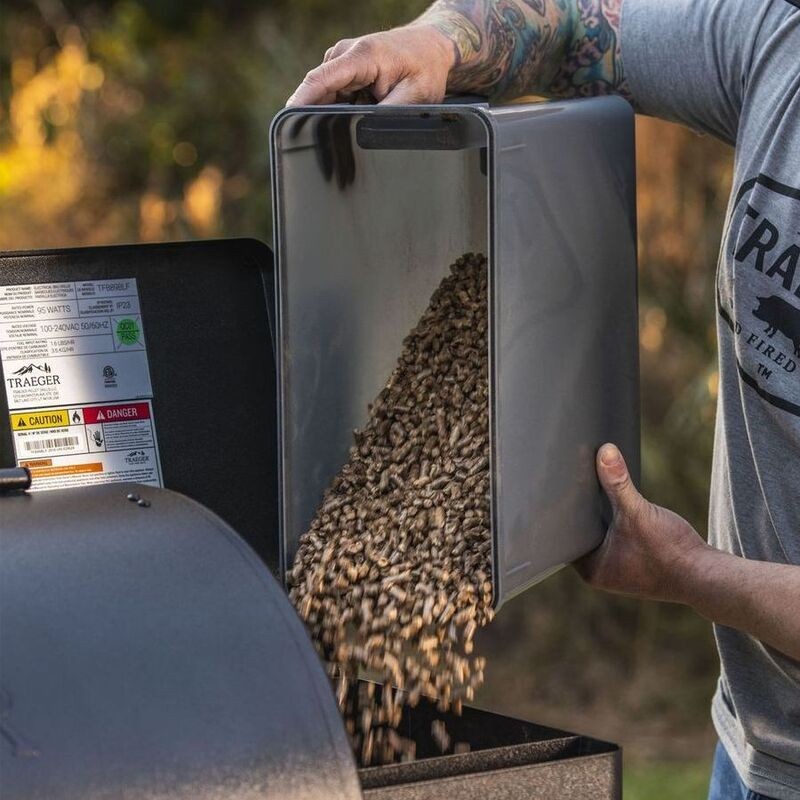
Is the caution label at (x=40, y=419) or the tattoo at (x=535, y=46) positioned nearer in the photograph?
the caution label at (x=40, y=419)

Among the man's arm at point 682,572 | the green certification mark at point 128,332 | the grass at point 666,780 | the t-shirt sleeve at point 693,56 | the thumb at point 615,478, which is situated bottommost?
the grass at point 666,780

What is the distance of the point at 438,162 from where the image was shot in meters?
1.74

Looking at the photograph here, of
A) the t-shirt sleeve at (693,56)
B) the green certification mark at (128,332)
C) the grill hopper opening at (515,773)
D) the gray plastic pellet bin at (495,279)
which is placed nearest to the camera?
the grill hopper opening at (515,773)

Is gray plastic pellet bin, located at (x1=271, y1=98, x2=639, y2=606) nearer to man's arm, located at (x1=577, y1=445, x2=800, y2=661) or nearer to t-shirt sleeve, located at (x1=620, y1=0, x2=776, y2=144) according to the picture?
man's arm, located at (x1=577, y1=445, x2=800, y2=661)

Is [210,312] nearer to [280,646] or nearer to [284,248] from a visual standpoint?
[284,248]

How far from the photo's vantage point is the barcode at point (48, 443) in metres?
1.62

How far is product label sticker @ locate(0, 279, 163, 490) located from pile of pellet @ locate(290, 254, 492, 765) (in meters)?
0.27

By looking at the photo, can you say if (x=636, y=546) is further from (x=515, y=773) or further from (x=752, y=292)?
(x=515, y=773)

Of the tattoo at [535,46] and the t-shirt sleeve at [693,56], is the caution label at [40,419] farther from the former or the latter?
the t-shirt sleeve at [693,56]

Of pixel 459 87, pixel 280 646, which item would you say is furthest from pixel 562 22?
pixel 280 646

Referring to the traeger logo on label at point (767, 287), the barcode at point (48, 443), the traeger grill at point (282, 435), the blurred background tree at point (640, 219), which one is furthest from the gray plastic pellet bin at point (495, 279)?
the blurred background tree at point (640, 219)

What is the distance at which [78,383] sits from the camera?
5.41ft

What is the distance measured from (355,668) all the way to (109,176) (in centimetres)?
377

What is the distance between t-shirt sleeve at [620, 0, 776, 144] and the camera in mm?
1782
